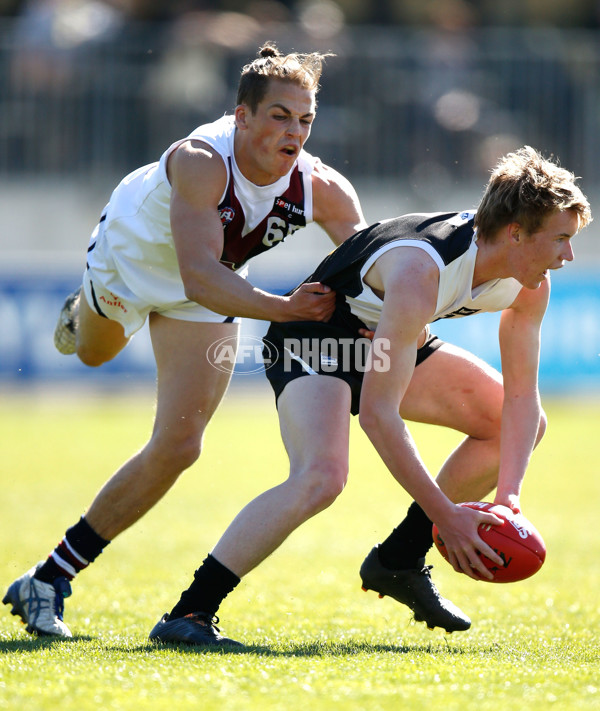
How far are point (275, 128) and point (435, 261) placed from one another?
933 millimetres

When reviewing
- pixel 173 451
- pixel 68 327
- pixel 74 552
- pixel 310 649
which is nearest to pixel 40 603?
pixel 74 552

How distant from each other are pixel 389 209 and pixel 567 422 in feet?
12.6

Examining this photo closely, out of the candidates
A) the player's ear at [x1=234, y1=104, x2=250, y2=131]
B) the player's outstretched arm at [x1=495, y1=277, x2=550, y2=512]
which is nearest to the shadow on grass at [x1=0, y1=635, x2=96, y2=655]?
the player's outstretched arm at [x1=495, y1=277, x2=550, y2=512]

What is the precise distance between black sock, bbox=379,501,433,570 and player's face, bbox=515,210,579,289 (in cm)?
115

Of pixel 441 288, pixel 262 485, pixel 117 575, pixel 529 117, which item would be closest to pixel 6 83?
pixel 529 117

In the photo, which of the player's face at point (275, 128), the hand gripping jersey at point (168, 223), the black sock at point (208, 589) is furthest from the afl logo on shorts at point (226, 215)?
the black sock at point (208, 589)

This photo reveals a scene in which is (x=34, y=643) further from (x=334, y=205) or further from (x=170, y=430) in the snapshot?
(x=334, y=205)

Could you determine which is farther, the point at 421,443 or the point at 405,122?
the point at 405,122

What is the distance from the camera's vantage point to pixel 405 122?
14.2m

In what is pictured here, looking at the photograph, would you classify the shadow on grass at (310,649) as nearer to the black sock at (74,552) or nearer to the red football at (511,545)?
the red football at (511,545)

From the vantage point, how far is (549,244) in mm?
3600

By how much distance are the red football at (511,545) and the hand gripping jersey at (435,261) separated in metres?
0.75

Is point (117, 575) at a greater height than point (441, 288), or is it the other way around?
point (441, 288)

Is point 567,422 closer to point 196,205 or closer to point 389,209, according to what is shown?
→ point 389,209
